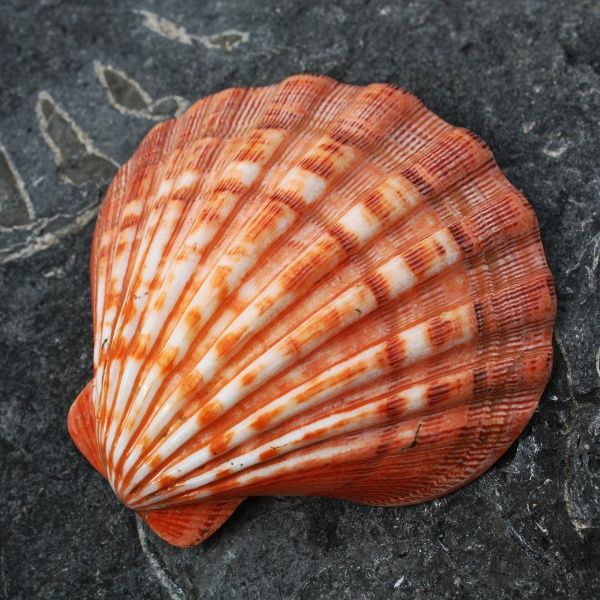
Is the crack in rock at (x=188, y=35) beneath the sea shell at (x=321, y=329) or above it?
above

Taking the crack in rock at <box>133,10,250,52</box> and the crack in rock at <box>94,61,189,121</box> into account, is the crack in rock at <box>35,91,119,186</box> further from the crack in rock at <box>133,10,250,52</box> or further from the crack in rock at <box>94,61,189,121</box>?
the crack in rock at <box>133,10,250,52</box>

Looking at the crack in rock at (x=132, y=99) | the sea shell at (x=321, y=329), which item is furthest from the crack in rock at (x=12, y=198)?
the sea shell at (x=321, y=329)

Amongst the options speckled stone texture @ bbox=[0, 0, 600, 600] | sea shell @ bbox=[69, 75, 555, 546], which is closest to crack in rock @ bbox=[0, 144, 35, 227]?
speckled stone texture @ bbox=[0, 0, 600, 600]

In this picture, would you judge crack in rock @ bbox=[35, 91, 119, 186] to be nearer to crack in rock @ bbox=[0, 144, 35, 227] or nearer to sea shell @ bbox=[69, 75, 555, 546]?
crack in rock @ bbox=[0, 144, 35, 227]

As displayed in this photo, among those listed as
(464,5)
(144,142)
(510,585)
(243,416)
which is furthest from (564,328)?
(144,142)

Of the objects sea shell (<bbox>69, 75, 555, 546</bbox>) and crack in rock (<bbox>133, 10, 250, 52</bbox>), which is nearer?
sea shell (<bbox>69, 75, 555, 546</bbox>)

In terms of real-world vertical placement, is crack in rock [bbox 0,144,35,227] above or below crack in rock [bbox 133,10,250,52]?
below

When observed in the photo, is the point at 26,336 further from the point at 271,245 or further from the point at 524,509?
the point at 524,509

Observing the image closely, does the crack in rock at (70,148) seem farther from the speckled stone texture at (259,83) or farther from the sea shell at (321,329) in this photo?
the sea shell at (321,329)
